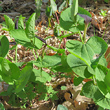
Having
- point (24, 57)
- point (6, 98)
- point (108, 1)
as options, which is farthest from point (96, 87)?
point (108, 1)

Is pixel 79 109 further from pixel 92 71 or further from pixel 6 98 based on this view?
pixel 6 98

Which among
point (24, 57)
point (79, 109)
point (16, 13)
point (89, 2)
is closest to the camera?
point (79, 109)

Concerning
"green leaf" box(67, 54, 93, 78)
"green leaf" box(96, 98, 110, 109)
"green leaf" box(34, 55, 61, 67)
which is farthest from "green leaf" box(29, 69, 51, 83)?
"green leaf" box(96, 98, 110, 109)

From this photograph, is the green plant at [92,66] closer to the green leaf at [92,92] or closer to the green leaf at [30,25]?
the green leaf at [92,92]

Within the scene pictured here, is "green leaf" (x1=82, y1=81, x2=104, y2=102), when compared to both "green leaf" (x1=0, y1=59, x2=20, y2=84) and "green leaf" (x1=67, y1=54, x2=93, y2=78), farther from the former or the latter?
"green leaf" (x1=0, y1=59, x2=20, y2=84)

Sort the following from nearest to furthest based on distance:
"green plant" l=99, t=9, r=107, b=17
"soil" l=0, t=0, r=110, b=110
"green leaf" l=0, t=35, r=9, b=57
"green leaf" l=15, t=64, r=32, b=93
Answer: "green leaf" l=15, t=64, r=32, b=93 < "green leaf" l=0, t=35, r=9, b=57 < "soil" l=0, t=0, r=110, b=110 < "green plant" l=99, t=9, r=107, b=17

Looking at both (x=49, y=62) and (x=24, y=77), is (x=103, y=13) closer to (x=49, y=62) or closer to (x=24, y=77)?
(x=49, y=62)

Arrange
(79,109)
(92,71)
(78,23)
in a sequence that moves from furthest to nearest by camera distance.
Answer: (79,109) → (78,23) → (92,71)
